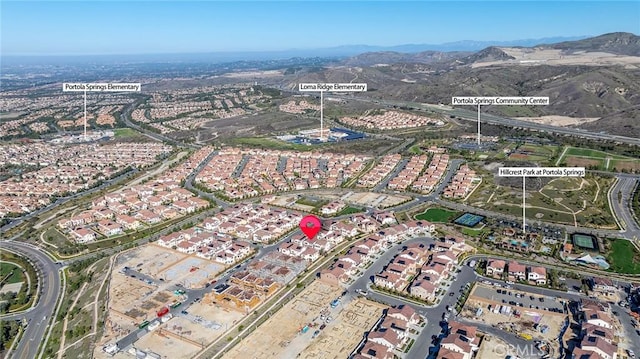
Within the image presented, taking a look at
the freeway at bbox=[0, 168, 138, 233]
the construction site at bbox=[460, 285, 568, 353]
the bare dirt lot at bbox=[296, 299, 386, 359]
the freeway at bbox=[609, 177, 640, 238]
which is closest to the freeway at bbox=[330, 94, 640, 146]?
the freeway at bbox=[609, 177, 640, 238]

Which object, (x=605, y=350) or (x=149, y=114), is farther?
(x=149, y=114)

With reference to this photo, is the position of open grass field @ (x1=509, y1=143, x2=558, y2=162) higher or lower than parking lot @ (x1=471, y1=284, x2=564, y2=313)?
higher

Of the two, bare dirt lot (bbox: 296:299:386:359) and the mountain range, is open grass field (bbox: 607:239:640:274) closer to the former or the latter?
bare dirt lot (bbox: 296:299:386:359)

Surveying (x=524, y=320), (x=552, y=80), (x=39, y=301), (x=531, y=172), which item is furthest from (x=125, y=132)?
(x=552, y=80)

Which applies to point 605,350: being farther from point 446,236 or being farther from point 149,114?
point 149,114

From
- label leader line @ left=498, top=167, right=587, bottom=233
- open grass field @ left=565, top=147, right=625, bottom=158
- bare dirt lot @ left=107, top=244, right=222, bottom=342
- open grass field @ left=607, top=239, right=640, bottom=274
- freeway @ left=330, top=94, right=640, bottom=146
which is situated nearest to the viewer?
bare dirt lot @ left=107, top=244, right=222, bottom=342

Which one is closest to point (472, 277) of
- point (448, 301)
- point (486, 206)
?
point (448, 301)

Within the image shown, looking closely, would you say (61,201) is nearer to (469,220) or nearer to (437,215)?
(437,215)
